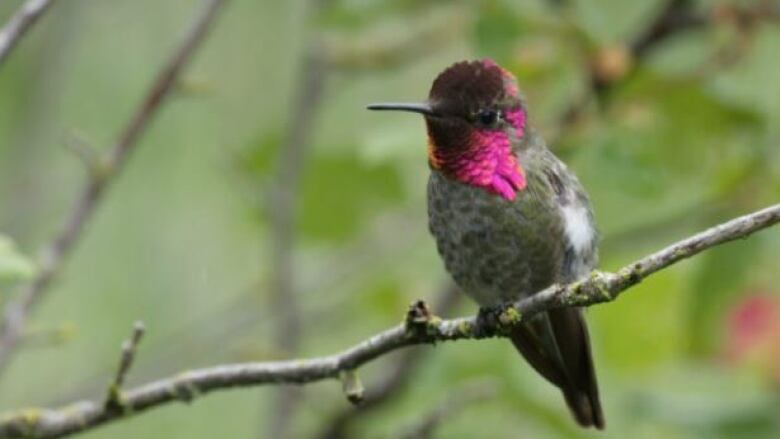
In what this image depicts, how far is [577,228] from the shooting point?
12.1 feet

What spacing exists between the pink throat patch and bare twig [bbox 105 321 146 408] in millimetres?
833

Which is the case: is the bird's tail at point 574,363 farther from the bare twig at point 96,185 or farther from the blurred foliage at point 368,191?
the bare twig at point 96,185

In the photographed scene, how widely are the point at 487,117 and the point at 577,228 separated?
0.32m

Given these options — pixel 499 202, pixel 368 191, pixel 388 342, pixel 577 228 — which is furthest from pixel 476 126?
pixel 368 191

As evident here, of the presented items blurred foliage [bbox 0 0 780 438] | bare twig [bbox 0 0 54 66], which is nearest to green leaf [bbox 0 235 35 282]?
blurred foliage [bbox 0 0 780 438]

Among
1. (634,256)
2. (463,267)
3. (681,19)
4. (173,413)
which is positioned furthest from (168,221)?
(463,267)

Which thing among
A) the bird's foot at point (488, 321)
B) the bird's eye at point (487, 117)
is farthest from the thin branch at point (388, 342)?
the bird's eye at point (487, 117)

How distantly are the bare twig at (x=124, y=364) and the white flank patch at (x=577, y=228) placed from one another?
3.18 ft

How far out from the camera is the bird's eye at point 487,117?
3.74 metres

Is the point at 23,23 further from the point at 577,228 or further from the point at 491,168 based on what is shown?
the point at 577,228

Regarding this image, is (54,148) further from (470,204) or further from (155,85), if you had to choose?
(470,204)

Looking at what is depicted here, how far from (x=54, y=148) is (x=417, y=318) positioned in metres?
4.84

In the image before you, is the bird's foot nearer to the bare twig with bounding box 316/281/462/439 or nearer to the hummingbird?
the hummingbird

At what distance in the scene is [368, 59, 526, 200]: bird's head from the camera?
3.62m
